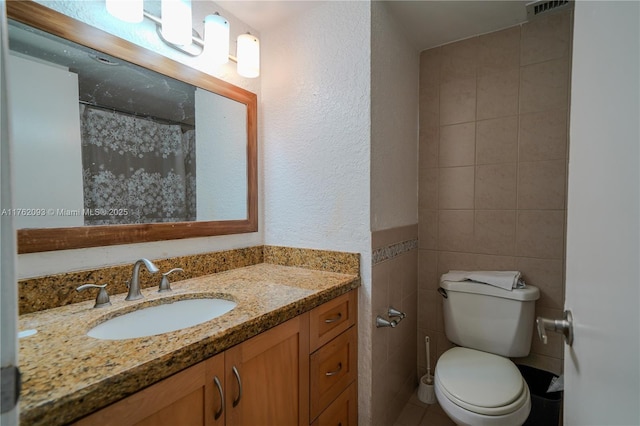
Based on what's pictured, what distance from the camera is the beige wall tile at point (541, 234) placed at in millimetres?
1488

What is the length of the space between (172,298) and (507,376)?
1430 mm

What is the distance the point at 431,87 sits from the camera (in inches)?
71.6

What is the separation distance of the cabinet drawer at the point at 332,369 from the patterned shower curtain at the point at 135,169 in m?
0.83

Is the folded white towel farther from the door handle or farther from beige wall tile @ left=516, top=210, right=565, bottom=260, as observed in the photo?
the door handle

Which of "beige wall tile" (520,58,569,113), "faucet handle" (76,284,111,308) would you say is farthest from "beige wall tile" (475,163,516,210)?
"faucet handle" (76,284,111,308)

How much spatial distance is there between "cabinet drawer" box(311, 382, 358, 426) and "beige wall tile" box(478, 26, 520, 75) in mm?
1883

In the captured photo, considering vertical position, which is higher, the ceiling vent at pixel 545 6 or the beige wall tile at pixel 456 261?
the ceiling vent at pixel 545 6

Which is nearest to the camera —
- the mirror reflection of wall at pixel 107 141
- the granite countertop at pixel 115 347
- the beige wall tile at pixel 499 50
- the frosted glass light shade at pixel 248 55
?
the granite countertop at pixel 115 347

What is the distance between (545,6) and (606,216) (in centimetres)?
159

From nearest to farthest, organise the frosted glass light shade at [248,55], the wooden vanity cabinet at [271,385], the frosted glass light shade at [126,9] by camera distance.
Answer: the wooden vanity cabinet at [271,385], the frosted glass light shade at [126,9], the frosted glass light shade at [248,55]

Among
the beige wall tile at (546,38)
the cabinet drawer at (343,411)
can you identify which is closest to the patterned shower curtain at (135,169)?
the cabinet drawer at (343,411)

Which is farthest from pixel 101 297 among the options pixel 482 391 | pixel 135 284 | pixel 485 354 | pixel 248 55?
pixel 485 354

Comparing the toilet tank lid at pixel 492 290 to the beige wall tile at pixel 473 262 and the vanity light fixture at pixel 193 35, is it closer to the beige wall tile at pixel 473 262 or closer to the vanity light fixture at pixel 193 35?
the beige wall tile at pixel 473 262

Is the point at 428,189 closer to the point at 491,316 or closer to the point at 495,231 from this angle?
the point at 495,231
